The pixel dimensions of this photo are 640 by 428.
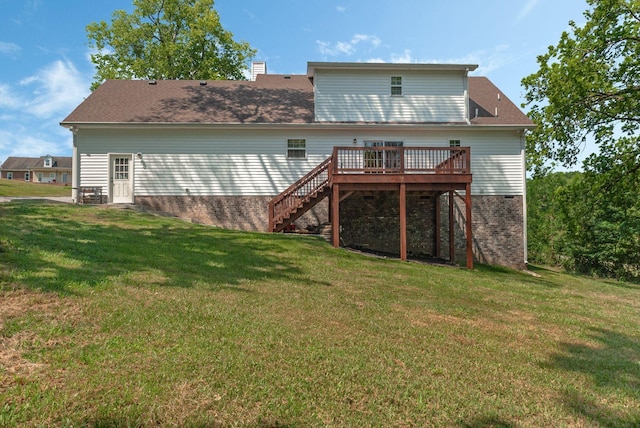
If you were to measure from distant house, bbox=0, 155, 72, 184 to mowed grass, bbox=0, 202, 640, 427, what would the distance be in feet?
214

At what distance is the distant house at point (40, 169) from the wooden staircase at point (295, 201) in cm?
6148

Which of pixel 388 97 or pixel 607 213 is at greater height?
pixel 388 97

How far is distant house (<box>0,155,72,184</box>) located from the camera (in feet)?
201

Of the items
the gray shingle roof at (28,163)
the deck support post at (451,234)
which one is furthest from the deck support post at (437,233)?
the gray shingle roof at (28,163)

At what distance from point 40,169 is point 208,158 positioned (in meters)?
61.9

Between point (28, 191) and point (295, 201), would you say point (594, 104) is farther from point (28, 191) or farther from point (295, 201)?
point (28, 191)

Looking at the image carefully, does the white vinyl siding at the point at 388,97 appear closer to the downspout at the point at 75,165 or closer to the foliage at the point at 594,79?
the foliage at the point at 594,79

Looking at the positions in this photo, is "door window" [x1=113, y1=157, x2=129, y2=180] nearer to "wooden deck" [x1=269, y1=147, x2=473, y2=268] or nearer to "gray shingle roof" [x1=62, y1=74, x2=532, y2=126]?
"gray shingle roof" [x1=62, y1=74, x2=532, y2=126]

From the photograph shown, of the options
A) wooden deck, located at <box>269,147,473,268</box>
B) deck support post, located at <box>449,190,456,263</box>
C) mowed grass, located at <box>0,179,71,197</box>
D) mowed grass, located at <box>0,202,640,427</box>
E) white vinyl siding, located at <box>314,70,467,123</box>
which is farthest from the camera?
mowed grass, located at <box>0,179,71,197</box>

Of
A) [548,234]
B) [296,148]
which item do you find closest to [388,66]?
[296,148]

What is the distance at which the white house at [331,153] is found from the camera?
14859 millimetres

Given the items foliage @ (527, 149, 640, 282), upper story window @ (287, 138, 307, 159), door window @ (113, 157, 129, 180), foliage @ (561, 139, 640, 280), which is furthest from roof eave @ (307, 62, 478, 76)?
door window @ (113, 157, 129, 180)

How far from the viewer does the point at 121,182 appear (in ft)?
49.2

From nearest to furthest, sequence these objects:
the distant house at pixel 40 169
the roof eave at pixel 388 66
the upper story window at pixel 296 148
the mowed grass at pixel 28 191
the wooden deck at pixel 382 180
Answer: the wooden deck at pixel 382 180, the upper story window at pixel 296 148, the roof eave at pixel 388 66, the mowed grass at pixel 28 191, the distant house at pixel 40 169
